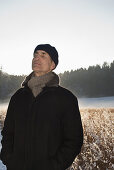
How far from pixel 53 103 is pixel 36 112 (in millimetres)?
226

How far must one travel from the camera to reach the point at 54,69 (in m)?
3.45

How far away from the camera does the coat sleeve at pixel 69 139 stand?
2.87m

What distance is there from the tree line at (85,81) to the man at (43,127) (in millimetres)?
75332

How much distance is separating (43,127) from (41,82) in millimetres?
572

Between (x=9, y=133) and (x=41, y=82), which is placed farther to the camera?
(x=9, y=133)

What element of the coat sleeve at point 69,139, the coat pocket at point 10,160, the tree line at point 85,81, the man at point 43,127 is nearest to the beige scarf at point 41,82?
the man at point 43,127

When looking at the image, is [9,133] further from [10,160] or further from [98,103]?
[98,103]

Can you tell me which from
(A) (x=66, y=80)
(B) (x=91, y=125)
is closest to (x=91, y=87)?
(A) (x=66, y=80)

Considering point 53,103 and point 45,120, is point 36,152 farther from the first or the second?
point 53,103

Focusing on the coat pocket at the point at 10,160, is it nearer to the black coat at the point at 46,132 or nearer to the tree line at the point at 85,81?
the black coat at the point at 46,132

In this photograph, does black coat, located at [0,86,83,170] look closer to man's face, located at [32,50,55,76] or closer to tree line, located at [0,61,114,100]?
man's face, located at [32,50,55,76]

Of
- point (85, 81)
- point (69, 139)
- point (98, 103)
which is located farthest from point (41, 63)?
point (85, 81)

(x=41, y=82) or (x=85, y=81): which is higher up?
(x=85, y=81)

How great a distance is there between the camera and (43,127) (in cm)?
288
